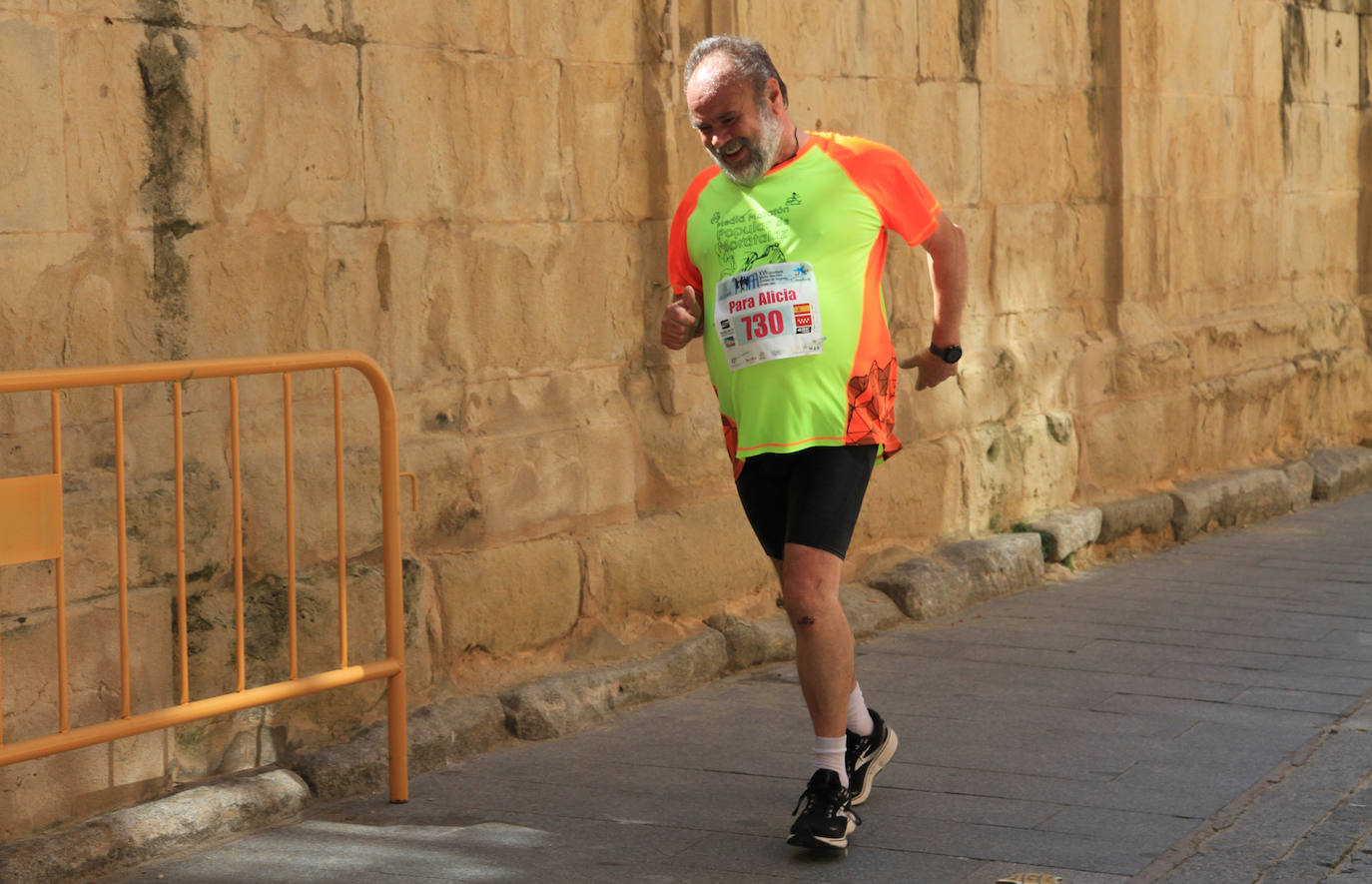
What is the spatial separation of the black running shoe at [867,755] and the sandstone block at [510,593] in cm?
129

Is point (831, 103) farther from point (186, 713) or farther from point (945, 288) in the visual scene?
point (186, 713)

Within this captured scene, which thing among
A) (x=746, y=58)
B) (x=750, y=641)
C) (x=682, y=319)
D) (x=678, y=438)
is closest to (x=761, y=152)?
(x=746, y=58)

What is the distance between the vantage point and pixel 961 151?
7.70m

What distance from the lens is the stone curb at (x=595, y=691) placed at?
→ 412 centimetres

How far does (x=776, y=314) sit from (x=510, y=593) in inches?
64.7

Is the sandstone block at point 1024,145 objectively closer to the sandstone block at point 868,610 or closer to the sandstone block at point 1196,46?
the sandstone block at point 1196,46

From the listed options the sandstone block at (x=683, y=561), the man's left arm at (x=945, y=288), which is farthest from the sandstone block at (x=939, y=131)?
the man's left arm at (x=945, y=288)

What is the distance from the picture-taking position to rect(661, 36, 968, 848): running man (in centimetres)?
420

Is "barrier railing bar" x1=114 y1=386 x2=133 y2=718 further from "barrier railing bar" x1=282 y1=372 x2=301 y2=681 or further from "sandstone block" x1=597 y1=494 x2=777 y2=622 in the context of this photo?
"sandstone block" x1=597 y1=494 x2=777 y2=622

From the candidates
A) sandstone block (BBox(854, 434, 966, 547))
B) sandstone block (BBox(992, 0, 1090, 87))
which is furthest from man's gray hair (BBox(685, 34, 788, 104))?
sandstone block (BBox(992, 0, 1090, 87))

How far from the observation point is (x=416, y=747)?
191 inches

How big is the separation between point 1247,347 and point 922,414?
3.34 m

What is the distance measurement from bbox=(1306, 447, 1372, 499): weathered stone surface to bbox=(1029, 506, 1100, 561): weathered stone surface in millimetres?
2478

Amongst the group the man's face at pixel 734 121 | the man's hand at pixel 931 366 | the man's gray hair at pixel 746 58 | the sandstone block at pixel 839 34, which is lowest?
the man's hand at pixel 931 366
